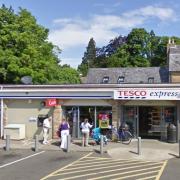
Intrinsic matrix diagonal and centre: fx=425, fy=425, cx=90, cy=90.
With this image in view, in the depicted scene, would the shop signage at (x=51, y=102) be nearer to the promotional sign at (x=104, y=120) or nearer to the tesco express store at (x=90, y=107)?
the tesco express store at (x=90, y=107)

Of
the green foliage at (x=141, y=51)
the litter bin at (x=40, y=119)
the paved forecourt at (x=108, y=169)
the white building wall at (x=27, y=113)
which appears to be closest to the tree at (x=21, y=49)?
the white building wall at (x=27, y=113)

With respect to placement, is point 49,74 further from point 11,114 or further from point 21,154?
point 21,154

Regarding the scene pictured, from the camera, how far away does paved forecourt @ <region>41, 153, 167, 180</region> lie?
15.7 metres

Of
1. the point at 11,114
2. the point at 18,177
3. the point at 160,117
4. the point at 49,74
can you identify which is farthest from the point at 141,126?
the point at 49,74

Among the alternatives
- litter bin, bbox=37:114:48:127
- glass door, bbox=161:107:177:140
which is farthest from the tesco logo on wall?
litter bin, bbox=37:114:48:127

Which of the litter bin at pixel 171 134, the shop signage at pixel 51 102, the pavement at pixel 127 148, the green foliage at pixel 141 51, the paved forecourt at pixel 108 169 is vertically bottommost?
A: the paved forecourt at pixel 108 169

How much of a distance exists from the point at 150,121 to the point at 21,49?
1956 cm

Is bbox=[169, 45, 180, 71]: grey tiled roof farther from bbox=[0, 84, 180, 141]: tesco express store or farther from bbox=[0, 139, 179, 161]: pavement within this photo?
bbox=[0, 139, 179, 161]: pavement

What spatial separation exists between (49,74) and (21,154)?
2495cm

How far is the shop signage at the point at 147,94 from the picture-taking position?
25.4m

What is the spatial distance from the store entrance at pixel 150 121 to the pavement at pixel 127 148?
104 centimetres

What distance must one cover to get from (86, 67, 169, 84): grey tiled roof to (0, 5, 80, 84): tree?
1532cm

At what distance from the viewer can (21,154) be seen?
2156 cm

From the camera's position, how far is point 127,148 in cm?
2327
